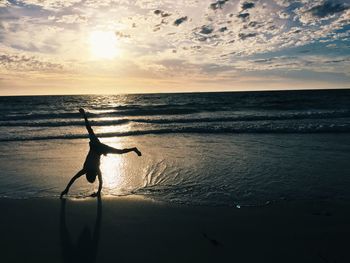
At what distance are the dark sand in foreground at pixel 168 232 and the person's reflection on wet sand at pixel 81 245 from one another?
0.6 inches

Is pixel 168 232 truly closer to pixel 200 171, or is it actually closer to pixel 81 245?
pixel 81 245

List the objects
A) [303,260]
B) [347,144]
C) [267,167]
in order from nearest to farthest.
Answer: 1. [303,260]
2. [267,167]
3. [347,144]

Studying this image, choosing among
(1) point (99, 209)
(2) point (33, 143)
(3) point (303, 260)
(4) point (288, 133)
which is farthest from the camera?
(4) point (288, 133)

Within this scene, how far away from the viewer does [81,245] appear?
15.9 feet

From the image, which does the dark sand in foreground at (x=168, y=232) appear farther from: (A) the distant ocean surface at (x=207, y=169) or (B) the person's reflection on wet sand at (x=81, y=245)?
(A) the distant ocean surface at (x=207, y=169)

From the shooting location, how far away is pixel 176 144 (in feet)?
46.9

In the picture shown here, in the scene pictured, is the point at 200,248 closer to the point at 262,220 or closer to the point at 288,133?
the point at 262,220

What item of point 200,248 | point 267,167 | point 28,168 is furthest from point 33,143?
point 200,248

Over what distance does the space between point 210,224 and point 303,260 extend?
1.71m

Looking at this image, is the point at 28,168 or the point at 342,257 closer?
the point at 342,257

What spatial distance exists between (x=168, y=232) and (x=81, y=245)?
1489 mm

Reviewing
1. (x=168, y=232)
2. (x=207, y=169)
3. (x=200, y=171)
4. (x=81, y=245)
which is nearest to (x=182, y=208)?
(x=168, y=232)

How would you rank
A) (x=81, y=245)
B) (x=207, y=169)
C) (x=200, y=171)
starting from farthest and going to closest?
(x=207, y=169)
(x=200, y=171)
(x=81, y=245)

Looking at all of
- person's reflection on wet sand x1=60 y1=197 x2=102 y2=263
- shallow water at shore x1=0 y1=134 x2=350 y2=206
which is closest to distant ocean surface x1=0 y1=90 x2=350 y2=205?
shallow water at shore x1=0 y1=134 x2=350 y2=206
